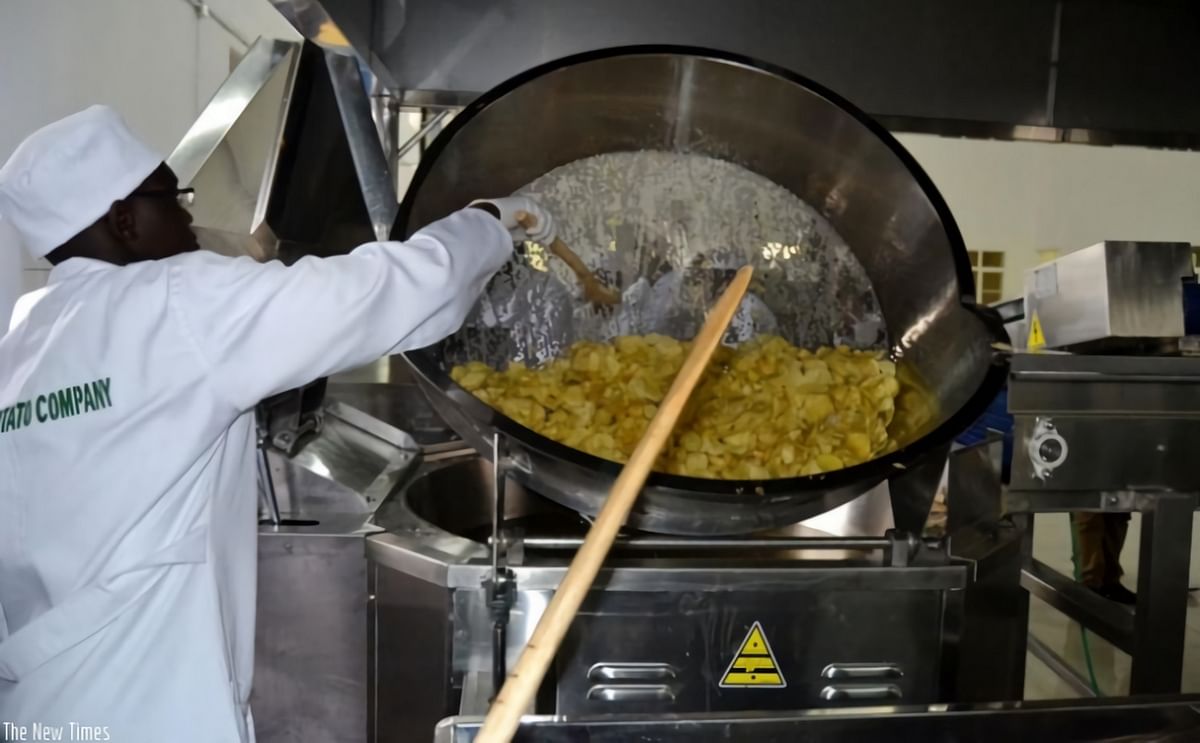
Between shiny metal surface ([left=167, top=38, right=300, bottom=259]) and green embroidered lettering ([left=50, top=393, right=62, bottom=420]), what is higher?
shiny metal surface ([left=167, top=38, right=300, bottom=259])

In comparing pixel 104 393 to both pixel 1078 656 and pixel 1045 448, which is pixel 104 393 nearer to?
pixel 1045 448

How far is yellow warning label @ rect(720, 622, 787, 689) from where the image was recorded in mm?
1021

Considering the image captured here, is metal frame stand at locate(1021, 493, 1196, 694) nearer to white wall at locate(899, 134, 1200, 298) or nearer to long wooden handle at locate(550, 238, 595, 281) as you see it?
long wooden handle at locate(550, 238, 595, 281)

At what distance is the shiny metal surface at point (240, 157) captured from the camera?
120 centimetres

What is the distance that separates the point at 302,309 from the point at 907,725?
0.74m

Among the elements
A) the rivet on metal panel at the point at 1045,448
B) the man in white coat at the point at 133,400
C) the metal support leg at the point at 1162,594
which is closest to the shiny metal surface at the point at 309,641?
the man in white coat at the point at 133,400

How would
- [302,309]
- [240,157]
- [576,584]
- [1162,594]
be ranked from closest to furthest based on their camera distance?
1. [576,584]
2. [302,309]
3. [1162,594]
4. [240,157]

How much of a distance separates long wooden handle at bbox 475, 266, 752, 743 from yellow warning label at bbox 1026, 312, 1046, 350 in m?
0.83

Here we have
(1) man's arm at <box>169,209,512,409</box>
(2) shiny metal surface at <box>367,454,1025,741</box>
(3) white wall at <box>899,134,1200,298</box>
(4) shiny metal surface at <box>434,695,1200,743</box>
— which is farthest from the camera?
(3) white wall at <box>899,134,1200,298</box>

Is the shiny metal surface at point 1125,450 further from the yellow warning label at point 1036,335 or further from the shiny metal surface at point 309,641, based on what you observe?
the shiny metal surface at point 309,641

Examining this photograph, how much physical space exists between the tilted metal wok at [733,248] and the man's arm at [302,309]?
9 cm

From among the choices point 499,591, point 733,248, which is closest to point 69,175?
point 499,591

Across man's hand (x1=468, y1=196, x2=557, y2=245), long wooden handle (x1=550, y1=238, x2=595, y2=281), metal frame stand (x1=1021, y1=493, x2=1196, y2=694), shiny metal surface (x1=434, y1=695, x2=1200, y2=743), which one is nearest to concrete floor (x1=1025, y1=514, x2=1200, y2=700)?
metal frame stand (x1=1021, y1=493, x2=1196, y2=694)

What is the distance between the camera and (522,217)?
3.91 feet
